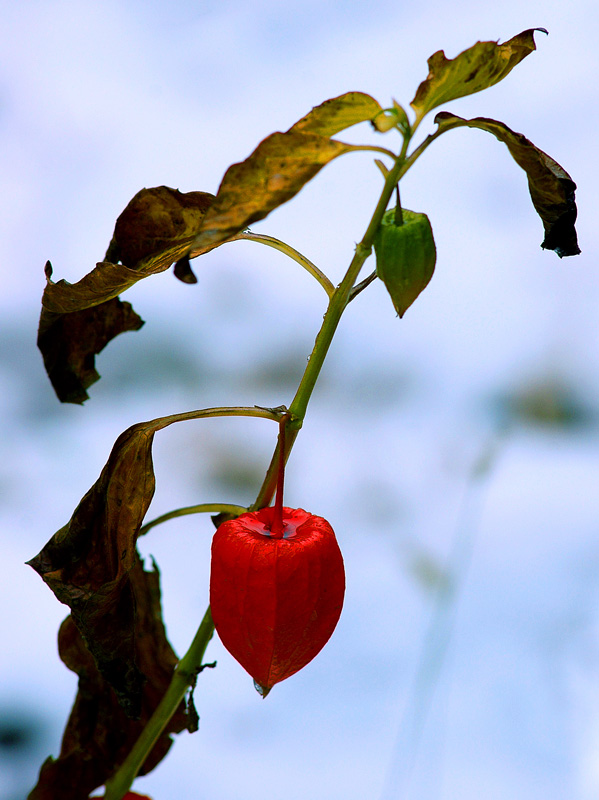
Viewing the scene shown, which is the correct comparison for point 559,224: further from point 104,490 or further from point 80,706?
point 80,706

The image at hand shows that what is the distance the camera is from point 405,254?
29 centimetres

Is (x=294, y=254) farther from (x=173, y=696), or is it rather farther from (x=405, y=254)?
Answer: (x=173, y=696)

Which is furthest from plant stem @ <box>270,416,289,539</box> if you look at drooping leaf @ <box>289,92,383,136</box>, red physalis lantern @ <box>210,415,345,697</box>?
drooping leaf @ <box>289,92,383,136</box>

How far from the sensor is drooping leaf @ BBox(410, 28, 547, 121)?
28cm

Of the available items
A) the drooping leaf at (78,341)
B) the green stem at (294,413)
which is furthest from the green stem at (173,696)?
the drooping leaf at (78,341)

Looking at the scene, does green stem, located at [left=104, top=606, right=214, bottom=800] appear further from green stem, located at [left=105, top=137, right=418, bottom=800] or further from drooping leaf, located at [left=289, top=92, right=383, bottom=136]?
drooping leaf, located at [left=289, top=92, right=383, bottom=136]

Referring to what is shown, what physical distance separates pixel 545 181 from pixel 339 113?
0.27 ft

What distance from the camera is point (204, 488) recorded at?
0.92m

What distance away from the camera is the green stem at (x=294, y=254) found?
→ 0.33 meters

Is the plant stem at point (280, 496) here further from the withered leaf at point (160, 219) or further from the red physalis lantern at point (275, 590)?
the withered leaf at point (160, 219)

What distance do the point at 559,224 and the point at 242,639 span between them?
197 millimetres

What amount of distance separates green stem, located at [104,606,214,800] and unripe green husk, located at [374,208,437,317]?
16 centimetres

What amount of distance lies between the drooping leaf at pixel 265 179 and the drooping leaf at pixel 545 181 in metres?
0.06

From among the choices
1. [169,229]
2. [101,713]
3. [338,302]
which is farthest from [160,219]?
[101,713]
